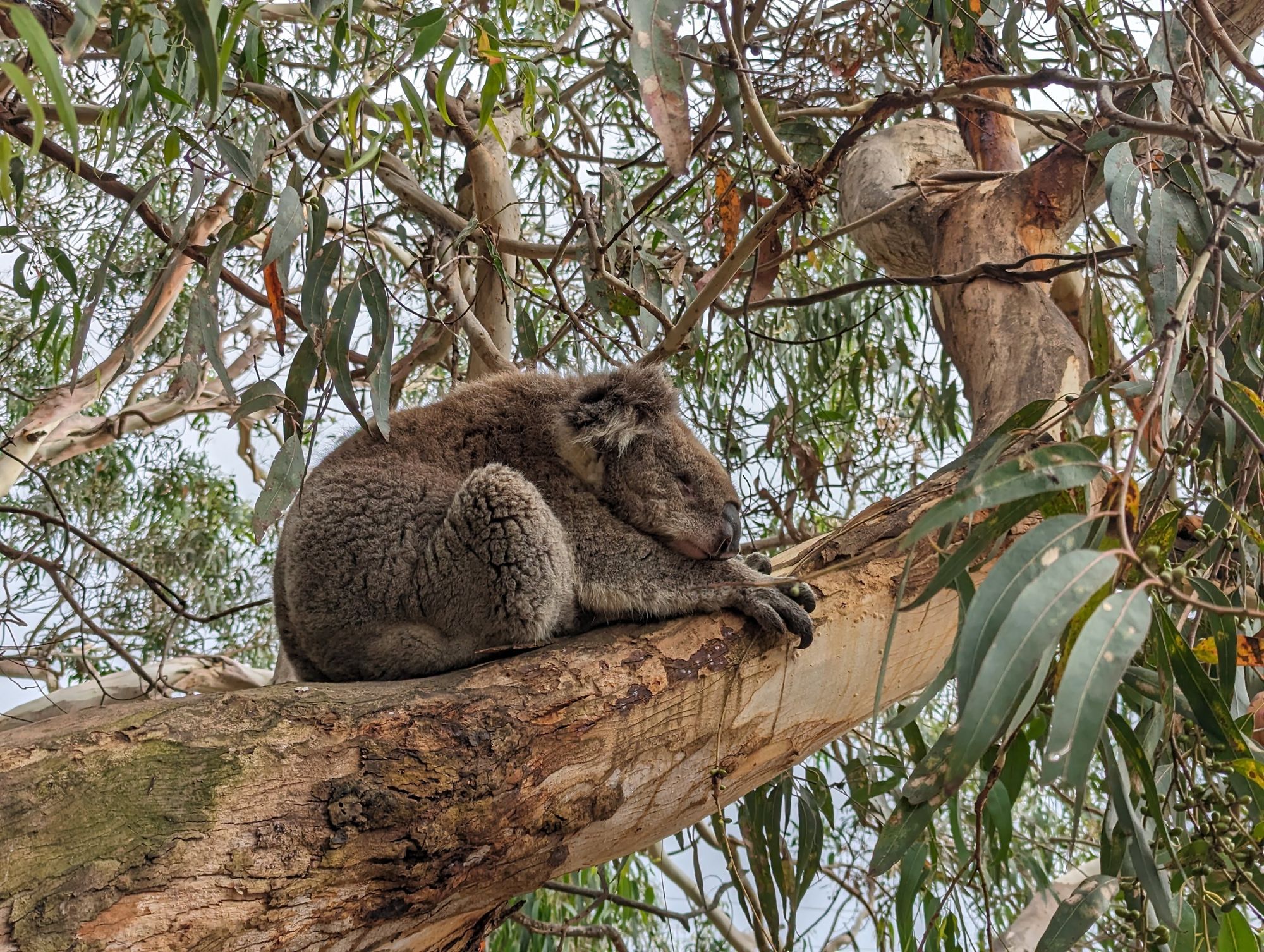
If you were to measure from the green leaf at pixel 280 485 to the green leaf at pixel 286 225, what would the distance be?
1.28ft

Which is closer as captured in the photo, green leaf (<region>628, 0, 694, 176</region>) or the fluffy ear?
green leaf (<region>628, 0, 694, 176</region>)

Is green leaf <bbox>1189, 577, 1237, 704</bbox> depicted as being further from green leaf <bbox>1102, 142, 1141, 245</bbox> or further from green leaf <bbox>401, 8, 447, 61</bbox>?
green leaf <bbox>401, 8, 447, 61</bbox>

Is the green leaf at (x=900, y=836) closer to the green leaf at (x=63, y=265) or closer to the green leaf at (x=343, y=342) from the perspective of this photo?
the green leaf at (x=343, y=342)

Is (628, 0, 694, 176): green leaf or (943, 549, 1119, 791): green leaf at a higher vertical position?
(628, 0, 694, 176): green leaf

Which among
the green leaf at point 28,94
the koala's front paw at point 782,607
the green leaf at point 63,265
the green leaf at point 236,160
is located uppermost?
the green leaf at point 63,265

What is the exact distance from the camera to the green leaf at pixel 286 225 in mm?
2121

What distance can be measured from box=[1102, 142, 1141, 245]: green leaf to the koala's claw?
3.64ft

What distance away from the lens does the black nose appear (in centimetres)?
275

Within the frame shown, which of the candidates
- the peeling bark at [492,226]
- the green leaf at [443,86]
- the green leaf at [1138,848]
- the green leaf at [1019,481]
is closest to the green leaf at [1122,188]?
the green leaf at [1019,481]

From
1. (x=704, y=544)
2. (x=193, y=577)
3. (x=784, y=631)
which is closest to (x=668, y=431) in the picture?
(x=704, y=544)

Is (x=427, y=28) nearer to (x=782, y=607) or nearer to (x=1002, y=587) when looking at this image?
Answer: (x=782, y=607)

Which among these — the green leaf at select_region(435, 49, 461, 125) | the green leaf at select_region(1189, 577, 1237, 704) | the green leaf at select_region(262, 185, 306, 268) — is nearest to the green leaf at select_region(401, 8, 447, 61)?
the green leaf at select_region(435, 49, 461, 125)

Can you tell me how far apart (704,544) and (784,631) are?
22.5 inches

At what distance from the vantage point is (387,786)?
1.61 meters
